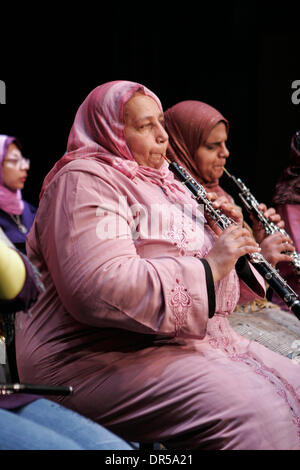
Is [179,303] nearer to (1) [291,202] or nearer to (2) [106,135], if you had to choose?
(2) [106,135]

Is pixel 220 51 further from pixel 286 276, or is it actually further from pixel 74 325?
pixel 74 325

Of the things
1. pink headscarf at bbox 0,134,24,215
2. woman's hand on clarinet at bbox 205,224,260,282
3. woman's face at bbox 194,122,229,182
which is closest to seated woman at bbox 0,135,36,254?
pink headscarf at bbox 0,134,24,215

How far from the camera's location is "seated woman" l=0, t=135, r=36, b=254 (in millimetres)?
2912

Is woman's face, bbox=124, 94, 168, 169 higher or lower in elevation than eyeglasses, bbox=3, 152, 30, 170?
higher

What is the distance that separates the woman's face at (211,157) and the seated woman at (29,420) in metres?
1.76

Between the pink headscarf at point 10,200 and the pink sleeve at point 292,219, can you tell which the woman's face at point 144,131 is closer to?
the pink sleeve at point 292,219

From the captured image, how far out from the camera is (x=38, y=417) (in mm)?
1255

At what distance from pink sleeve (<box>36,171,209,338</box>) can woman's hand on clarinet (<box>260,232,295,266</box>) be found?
0.85 metres

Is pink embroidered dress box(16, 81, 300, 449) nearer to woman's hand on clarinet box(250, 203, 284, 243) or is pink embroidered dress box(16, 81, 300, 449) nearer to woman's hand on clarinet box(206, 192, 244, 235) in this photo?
woman's hand on clarinet box(206, 192, 244, 235)

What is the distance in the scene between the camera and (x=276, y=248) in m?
2.27

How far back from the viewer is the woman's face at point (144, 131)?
5.73ft

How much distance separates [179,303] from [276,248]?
0.98m

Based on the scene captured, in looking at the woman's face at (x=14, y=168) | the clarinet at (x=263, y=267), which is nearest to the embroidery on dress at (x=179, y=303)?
the clarinet at (x=263, y=267)

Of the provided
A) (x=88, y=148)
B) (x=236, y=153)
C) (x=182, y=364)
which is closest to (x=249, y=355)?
(x=182, y=364)
